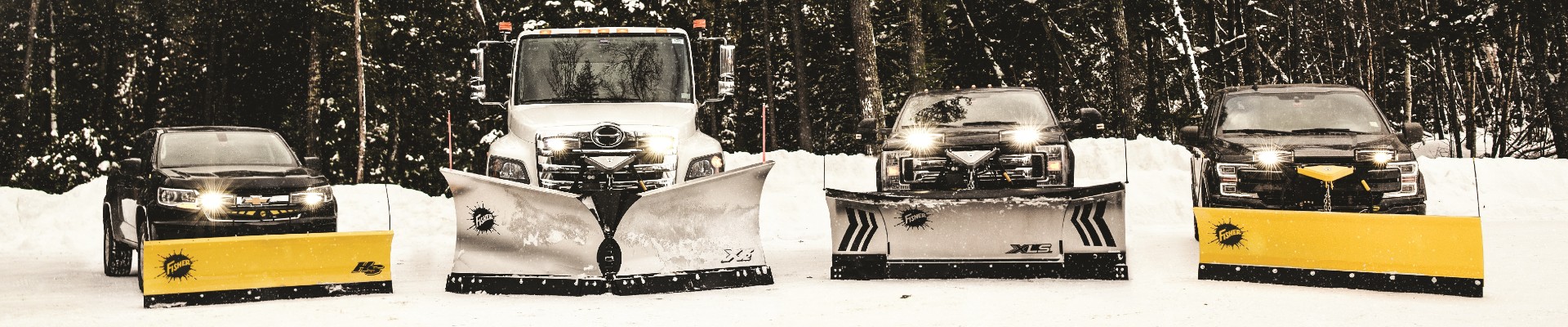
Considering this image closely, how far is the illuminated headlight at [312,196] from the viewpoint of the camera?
11.6 meters

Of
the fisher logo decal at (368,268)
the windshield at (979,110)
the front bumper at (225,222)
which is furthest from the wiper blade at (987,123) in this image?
the front bumper at (225,222)

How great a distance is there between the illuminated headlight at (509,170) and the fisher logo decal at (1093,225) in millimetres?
4644

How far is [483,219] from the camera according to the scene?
10031 millimetres

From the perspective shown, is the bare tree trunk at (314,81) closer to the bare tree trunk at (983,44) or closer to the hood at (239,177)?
the bare tree trunk at (983,44)

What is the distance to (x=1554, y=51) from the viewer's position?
3481cm

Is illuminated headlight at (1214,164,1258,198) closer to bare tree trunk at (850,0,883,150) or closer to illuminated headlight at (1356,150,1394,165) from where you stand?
illuminated headlight at (1356,150,1394,165)

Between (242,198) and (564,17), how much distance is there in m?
20.5

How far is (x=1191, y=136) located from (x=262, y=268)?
323 inches

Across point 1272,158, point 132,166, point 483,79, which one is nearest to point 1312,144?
point 1272,158

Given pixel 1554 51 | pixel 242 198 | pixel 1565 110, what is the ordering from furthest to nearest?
pixel 1554 51 < pixel 1565 110 < pixel 242 198

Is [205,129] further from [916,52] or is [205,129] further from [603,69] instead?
[916,52]

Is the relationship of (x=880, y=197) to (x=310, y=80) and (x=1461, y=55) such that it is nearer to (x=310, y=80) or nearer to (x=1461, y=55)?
(x=310, y=80)

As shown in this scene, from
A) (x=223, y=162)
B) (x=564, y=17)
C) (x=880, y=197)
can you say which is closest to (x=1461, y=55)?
(x=564, y=17)

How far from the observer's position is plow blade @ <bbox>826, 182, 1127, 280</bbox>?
33.8 feet
